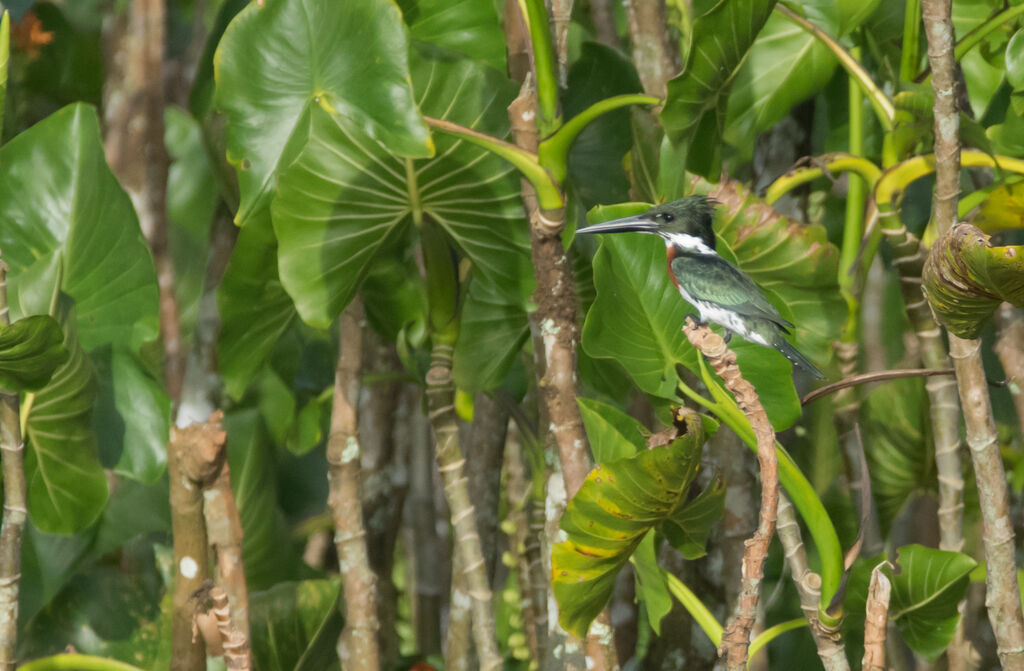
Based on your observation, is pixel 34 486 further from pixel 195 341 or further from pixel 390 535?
pixel 390 535

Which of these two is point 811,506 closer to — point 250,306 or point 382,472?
point 250,306

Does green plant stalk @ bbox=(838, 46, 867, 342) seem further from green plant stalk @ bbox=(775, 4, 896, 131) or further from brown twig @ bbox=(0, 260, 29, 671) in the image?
brown twig @ bbox=(0, 260, 29, 671)

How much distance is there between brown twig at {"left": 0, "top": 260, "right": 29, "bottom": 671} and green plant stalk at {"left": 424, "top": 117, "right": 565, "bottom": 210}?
44 cm

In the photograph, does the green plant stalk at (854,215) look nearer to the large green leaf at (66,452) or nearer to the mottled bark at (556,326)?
the mottled bark at (556,326)

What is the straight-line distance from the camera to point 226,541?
0.85 meters

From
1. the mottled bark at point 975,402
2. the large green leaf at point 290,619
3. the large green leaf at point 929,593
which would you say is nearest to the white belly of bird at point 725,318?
the mottled bark at point 975,402

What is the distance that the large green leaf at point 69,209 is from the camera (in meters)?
1.03

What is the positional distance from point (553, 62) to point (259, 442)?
1.92 feet

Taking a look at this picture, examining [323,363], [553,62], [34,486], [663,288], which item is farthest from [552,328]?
[323,363]

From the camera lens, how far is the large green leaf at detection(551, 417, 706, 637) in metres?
0.73

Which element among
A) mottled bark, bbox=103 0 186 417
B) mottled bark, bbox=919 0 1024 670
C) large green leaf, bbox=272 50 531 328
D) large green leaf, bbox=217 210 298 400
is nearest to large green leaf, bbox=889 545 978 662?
mottled bark, bbox=919 0 1024 670

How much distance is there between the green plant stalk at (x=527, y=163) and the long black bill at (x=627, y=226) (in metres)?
0.16

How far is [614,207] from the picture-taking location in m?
0.79

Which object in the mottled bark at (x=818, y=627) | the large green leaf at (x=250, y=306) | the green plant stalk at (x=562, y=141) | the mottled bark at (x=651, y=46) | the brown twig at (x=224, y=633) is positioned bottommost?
the mottled bark at (x=818, y=627)
